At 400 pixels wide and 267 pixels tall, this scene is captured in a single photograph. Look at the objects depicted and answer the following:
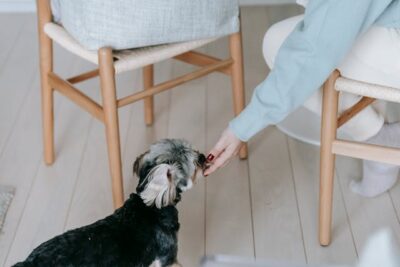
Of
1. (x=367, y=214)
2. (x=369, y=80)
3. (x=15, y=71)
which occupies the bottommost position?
(x=367, y=214)

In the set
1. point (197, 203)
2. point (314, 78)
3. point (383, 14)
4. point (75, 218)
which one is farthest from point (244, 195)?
point (383, 14)

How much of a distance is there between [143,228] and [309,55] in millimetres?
489

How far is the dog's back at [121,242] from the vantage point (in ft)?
3.57

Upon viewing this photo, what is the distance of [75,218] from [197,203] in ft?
1.12

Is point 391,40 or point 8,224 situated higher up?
point 391,40

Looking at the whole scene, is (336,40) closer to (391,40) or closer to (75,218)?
(391,40)

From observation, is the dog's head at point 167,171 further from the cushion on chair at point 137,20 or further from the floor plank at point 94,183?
the floor plank at point 94,183

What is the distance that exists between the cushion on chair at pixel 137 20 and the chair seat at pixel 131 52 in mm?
28

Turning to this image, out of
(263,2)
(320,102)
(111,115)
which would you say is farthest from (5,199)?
(263,2)

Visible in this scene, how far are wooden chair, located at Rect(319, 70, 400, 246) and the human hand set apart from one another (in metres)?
0.21

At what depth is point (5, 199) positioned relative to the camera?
5.40ft

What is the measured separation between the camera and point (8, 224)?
5.16ft

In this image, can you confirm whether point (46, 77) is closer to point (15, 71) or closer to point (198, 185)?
point (198, 185)

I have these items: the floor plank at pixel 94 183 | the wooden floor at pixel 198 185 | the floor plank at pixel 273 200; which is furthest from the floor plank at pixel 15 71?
the floor plank at pixel 273 200
